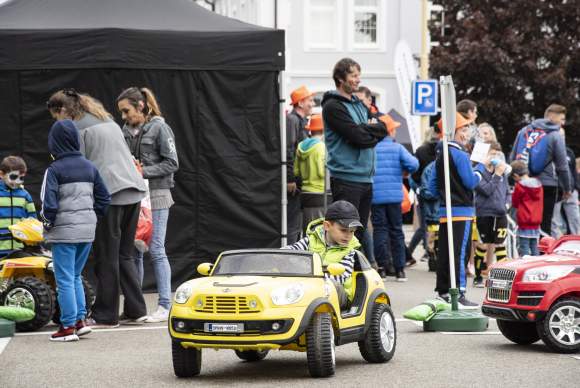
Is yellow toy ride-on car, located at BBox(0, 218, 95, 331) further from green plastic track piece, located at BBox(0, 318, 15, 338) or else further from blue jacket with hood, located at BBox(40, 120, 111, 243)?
blue jacket with hood, located at BBox(40, 120, 111, 243)

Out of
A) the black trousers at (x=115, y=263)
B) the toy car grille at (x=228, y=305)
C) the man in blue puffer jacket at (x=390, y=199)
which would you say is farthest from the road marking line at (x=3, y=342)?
the man in blue puffer jacket at (x=390, y=199)

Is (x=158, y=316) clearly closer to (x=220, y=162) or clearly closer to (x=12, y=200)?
(x=12, y=200)

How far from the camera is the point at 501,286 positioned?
1115cm

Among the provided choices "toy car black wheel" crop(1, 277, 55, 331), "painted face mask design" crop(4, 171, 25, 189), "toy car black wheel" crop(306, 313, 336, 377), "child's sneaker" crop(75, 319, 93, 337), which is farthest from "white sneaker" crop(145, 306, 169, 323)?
"toy car black wheel" crop(306, 313, 336, 377)

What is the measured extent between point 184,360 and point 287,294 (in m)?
0.87

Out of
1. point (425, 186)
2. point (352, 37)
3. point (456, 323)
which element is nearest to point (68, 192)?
point (456, 323)

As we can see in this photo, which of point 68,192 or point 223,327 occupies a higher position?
point 68,192

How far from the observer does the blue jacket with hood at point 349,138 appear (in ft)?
43.4

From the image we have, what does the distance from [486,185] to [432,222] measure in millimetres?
1300

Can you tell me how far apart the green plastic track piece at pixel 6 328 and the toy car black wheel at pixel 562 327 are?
14.8 feet

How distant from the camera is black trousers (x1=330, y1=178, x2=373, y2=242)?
13227 millimetres

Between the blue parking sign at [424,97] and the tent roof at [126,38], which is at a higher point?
the tent roof at [126,38]

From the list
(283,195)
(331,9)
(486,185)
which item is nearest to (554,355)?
(283,195)

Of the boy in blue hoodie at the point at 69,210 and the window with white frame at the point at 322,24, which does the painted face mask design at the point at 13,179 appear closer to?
the boy in blue hoodie at the point at 69,210
